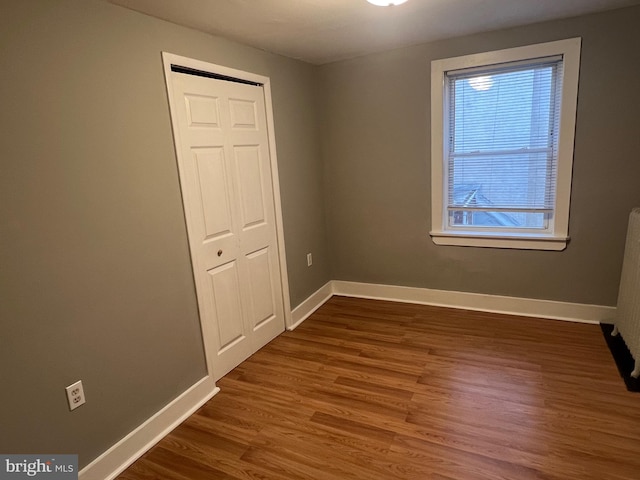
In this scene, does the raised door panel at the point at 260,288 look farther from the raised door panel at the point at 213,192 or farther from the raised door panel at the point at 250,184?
the raised door panel at the point at 213,192

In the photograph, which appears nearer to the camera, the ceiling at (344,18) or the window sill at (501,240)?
the ceiling at (344,18)

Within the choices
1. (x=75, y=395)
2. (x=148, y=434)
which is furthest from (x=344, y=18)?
(x=148, y=434)

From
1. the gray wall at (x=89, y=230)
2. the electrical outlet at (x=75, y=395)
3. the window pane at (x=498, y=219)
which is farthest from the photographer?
the window pane at (x=498, y=219)

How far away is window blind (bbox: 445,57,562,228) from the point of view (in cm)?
290

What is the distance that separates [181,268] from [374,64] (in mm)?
2385

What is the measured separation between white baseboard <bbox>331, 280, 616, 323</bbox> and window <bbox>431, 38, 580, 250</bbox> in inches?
19.4

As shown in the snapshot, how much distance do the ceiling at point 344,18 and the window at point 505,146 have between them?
288 millimetres

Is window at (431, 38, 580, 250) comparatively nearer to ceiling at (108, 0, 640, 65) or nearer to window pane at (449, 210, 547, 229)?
window pane at (449, 210, 547, 229)

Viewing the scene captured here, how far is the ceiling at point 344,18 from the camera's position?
2027 millimetres

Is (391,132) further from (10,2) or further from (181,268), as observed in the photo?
(10,2)

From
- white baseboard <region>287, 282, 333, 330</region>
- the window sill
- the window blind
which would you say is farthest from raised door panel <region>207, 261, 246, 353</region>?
the window blind

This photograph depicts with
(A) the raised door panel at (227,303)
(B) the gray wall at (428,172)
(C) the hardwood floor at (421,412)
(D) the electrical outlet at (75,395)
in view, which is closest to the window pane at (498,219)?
(B) the gray wall at (428,172)

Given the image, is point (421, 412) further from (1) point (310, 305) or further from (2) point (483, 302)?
(1) point (310, 305)

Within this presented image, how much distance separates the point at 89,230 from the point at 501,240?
9.65ft
